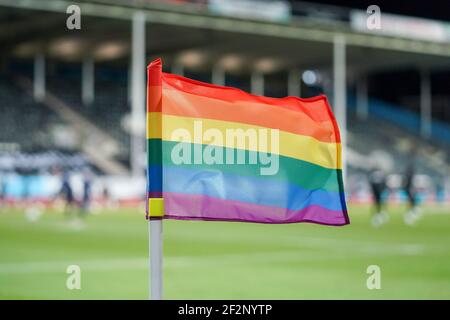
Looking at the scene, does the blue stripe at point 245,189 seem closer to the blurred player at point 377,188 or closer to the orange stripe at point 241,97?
the orange stripe at point 241,97

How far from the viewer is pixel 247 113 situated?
5.60 meters

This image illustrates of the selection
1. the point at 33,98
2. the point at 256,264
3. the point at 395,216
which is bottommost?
the point at 256,264

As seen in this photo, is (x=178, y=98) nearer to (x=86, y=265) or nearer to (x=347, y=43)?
(x=86, y=265)

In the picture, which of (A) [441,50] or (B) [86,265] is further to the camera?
(A) [441,50]

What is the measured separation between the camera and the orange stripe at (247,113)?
209 inches

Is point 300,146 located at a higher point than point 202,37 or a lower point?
lower

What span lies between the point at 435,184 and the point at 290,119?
4750 cm

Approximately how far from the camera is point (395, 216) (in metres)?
33.3

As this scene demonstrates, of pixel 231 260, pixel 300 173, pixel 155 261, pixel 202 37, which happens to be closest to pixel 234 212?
pixel 300 173

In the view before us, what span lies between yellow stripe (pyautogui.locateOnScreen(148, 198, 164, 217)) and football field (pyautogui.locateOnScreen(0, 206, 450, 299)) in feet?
19.8

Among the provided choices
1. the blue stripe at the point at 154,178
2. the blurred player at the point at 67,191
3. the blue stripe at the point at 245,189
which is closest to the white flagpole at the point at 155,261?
the blue stripe at the point at 154,178

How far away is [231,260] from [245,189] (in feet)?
35.5

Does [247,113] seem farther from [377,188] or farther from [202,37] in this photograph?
[202,37]

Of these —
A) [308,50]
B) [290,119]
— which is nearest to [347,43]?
[308,50]
